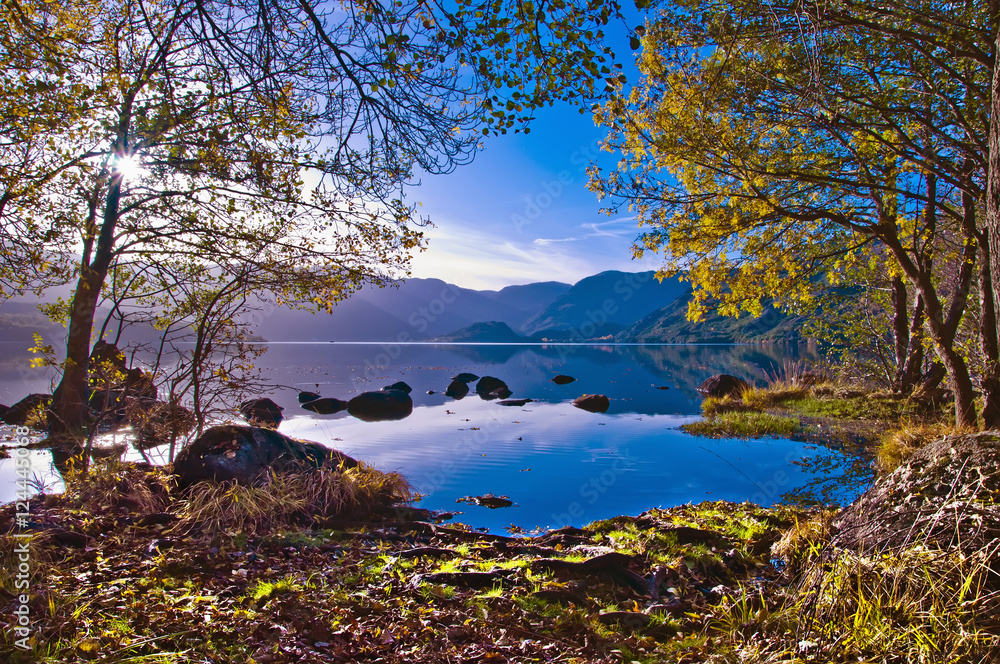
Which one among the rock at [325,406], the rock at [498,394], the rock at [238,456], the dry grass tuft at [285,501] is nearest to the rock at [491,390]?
the rock at [498,394]

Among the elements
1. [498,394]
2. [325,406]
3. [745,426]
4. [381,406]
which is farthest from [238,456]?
[498,394]

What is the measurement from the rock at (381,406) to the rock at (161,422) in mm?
14248

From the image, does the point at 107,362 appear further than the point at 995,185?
Yes

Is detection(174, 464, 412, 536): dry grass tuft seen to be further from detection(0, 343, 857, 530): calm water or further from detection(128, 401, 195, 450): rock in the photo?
detection(128, 401, 195, 450): rock

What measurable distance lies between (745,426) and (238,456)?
1759cm

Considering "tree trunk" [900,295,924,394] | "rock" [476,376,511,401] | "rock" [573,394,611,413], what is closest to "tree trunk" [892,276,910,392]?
"tree trunk" [900,295,924,394]

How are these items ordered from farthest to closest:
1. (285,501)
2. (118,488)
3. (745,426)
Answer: (745,426)
(285,501)
(118,488)

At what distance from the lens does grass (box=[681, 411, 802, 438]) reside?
17766 mm

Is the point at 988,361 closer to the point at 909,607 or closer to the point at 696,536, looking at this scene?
the point at 696,536

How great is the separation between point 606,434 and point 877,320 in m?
12.8

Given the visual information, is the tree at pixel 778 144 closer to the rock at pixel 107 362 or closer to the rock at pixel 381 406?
the rock at pixel 107 362

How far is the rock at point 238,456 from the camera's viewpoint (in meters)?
8.39

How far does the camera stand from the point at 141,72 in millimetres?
7980

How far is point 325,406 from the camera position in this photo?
89.5ft
